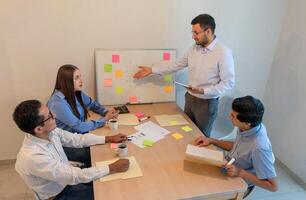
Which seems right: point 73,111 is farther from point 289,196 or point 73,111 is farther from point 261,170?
point 289,196

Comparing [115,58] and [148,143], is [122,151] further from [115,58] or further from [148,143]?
[115,58]

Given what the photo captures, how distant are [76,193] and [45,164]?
36cm

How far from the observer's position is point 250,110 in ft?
5.15

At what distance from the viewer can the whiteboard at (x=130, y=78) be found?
255cm

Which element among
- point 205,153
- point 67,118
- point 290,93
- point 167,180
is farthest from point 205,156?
point 290,93

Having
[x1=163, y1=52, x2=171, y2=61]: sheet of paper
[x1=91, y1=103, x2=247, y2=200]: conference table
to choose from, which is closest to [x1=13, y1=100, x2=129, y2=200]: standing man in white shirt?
[x1=91, y1=103, x2=247, y2=200]: conference table

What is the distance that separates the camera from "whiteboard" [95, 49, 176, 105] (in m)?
2.55

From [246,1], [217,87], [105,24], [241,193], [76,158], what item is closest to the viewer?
[241,193]

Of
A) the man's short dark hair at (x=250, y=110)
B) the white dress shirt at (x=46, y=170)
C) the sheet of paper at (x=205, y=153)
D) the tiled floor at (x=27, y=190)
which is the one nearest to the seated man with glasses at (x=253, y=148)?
the man's short dark hair at (x=250, y=110)

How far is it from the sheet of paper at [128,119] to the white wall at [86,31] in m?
0.57

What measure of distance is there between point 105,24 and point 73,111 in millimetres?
908

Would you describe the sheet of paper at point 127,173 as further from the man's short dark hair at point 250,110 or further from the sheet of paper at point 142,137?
the man's short dark hair at point 250,110

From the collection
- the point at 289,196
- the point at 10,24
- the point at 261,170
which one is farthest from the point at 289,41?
the point at 10,24

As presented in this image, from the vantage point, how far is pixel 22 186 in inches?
99.1
